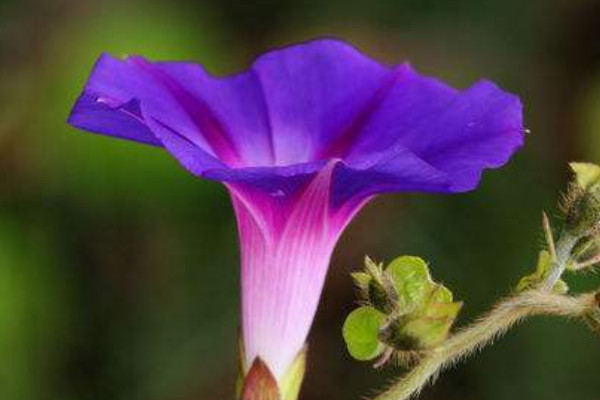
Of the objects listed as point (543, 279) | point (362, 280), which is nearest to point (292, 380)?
point (362, 280)

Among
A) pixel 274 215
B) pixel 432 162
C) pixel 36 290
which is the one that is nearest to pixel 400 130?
pixel 432 162

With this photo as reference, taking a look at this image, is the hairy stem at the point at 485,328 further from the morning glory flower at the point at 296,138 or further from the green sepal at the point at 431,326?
the morning glory flower at the point at 296,138

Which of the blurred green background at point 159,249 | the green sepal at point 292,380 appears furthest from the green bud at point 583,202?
the blurred green background at point 159,249

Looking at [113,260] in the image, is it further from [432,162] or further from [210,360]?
[432,162]

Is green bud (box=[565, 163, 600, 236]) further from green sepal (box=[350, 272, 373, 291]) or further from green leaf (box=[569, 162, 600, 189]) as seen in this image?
green sepal (box=[350, 272, 373, 291])

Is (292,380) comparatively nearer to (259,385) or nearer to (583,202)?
(259,385)

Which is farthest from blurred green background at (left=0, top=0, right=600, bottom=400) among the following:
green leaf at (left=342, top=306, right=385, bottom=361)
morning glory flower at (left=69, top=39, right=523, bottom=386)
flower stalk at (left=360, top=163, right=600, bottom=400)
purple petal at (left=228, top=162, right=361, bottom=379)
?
flower stalk at (left=360, top=163, right=600, bottom=400)
